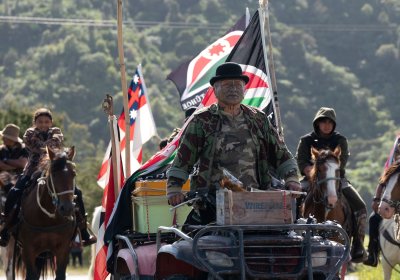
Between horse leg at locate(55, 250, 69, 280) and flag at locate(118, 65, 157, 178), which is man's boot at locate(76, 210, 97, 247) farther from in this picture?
flag at locate(118, 65, 157, 178)

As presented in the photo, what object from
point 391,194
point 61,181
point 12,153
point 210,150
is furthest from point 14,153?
point 210,150

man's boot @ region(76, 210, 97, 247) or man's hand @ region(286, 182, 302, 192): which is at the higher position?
man's hand @ region(286, 182, 302, 192)

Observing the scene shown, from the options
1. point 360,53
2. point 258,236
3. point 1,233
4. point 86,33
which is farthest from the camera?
point 86,33

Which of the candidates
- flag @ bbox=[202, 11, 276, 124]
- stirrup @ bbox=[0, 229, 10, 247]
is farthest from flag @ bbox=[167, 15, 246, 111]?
flag @ bbox=[202, 11, 276, 124]

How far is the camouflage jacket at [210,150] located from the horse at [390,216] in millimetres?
3664

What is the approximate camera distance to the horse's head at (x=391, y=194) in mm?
16062

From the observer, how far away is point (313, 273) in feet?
37.8

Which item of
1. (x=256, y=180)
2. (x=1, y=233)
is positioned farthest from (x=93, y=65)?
(x=256, y=180)

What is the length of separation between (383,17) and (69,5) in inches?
1071

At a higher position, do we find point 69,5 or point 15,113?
point 69,5

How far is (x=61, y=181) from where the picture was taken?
59.2 ft

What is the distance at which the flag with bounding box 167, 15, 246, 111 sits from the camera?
69.8ft

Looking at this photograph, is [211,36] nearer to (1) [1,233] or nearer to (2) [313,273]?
(1) [1,233]

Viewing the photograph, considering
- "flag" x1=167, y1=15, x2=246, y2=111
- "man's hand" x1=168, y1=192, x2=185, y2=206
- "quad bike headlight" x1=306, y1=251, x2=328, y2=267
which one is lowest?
"quad bike headlight" x1=306, y1=251, x2=328, y2=267
